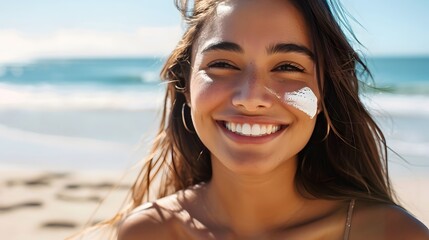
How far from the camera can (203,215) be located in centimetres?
297

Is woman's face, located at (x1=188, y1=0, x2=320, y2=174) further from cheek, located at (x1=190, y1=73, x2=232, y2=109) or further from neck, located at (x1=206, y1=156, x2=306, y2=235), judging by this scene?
neck, located at (x1=206, y1=156, x2=306, y2=235)

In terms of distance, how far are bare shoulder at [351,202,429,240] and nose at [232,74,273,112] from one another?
0.64 m

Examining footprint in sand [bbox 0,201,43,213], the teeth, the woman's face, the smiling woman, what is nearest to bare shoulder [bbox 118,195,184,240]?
the smiling woman

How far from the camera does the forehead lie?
2.46m

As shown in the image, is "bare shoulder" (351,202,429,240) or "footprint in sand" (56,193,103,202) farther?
"footprint in sand" (56,193,103,202)

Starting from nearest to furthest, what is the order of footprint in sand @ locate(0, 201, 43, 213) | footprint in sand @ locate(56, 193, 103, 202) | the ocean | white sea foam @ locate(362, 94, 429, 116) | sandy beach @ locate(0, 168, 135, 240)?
sandy beach @ locate(0, 168, 135, 240)
footprint in sand @ locate(0, 201, 43, 213)
footprint in sand @ locate(56, 193, 103, 202)
the ocean
white sea foam @ locate(362, 94, 429, 116)

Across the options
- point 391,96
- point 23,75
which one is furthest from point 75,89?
point 391,96

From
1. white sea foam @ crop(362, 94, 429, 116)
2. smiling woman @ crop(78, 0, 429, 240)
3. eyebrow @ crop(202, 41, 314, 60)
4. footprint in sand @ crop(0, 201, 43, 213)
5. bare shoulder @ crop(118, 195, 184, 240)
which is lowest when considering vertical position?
footprint in sand @ crop(0, 201, 43, 213)

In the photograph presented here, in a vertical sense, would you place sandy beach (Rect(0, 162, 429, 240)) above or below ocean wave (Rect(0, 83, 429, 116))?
below

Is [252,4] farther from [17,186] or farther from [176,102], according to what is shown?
[17,186]

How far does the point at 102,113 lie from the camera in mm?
12695

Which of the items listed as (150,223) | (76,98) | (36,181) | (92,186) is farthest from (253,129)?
(76,98)

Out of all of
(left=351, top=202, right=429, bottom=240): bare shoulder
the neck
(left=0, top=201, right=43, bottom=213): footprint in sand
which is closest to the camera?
(left=351, top=202, right=429, bottom=240): bare shoulder

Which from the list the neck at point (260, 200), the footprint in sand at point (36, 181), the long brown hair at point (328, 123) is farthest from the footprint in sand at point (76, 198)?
the neck at point (260, 200)
